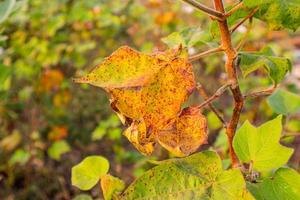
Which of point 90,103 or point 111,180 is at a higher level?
point 111,180

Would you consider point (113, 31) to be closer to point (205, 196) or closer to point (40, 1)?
point (40, 1)

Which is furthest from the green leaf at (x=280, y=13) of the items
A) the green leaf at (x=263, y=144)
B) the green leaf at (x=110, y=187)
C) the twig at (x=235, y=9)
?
the green leaf at (x=110, y=187)

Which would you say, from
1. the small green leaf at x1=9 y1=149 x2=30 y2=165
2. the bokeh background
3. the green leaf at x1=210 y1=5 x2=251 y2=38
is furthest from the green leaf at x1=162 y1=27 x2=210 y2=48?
the small green leaf at x1=9 y1=149 x2=30 y2=165

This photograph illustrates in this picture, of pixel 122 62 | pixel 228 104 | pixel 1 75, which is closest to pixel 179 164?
pixel 122 62

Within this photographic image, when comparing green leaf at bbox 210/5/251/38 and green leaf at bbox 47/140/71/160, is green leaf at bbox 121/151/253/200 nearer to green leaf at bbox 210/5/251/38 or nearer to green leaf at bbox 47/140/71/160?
green leaf at bbox 210/5/251/38

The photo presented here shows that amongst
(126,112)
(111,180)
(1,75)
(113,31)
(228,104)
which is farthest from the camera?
(228,104)

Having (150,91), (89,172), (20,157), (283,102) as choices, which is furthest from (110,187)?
(20,157)
